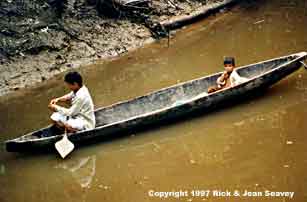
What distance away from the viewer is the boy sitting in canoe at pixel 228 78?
7340mm

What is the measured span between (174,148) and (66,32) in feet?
13.3

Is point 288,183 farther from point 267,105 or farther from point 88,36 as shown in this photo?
point 88,36

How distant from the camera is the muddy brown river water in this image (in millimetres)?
6082

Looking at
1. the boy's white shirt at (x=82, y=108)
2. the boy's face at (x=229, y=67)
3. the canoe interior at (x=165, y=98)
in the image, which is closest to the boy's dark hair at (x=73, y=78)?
the boy's white shirt at (x=82, y=108)

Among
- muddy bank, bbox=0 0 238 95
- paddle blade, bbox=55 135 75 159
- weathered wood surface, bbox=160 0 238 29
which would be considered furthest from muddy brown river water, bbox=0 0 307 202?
weathered wood surface, bbox=160 0 238 29

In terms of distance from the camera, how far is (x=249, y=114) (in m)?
7.26

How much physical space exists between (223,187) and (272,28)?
4882 millimetres

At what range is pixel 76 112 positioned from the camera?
6887 millimetres

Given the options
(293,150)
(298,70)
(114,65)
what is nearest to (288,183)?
(293,150)

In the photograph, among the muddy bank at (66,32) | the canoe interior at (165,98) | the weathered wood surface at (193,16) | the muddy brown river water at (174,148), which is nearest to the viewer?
the muddy brown river water at (174,148)

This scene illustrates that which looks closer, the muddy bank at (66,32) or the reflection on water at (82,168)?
the reflection on water at (82,168)

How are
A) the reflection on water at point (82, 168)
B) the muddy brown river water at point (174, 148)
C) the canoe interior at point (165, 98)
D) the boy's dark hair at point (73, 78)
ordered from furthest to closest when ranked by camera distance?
the canoe interior at point (165, 98) → the boy's dark hair at point (73, 78) → the reflection on water at point (82, 168) → the muddy brown river water at point (174, 148)

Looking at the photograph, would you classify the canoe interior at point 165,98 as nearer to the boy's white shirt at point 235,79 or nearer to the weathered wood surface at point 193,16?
the boy's white shirt at point 235,79

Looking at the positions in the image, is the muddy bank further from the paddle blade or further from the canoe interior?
the paddle blade
